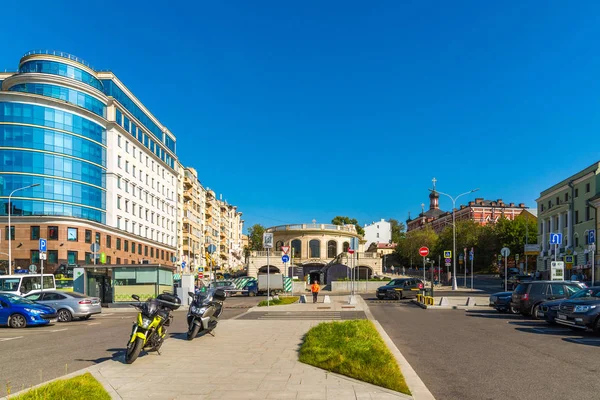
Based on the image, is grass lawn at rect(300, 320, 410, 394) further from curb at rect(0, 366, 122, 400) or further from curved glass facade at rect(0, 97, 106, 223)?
curved glass facade at rect(0, 97, 106, 223)

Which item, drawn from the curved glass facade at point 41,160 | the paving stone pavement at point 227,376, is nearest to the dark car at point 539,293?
the paving stone pavement at point 227,376

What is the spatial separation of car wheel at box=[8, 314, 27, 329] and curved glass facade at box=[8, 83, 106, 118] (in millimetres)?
39206

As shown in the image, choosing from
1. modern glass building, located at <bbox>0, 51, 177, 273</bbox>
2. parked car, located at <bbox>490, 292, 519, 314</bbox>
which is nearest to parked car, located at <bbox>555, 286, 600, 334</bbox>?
parked car, located at <bbox>490, 292, 519, 314</bbox>

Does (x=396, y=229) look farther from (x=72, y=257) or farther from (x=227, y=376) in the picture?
(x=227, y=376)

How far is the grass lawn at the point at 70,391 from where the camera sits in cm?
625

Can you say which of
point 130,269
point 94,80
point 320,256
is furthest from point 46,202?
point 320,256

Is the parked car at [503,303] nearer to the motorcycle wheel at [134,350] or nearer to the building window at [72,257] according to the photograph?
the motorcycle wheel at [134,350]

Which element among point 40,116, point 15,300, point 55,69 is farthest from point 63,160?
point 15,300

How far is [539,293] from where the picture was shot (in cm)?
2081

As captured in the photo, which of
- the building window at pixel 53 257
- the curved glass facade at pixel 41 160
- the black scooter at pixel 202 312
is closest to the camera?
the black scooter at pixel 202 312

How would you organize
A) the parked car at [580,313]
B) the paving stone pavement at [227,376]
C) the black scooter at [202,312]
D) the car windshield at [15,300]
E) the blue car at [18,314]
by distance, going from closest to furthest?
the paving stone pavement at [227,376] < the black scooter at [202,312] < the parked car at [580,313] < the blue car at [18,314] < the car windshield at [15,300]

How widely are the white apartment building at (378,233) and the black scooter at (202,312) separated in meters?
143

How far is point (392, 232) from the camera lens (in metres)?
163

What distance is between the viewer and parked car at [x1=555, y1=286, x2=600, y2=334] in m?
14.6
